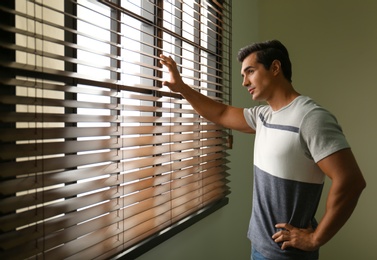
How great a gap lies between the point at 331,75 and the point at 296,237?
72.0 inches

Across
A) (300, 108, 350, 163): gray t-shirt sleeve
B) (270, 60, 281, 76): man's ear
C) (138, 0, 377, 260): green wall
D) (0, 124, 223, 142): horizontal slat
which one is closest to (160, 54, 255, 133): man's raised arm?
(0, 124, 223, 142): horizontal slat

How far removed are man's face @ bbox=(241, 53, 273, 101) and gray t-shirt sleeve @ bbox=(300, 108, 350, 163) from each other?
9.8 inches

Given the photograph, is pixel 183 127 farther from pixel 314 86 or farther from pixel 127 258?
pixel 314 86

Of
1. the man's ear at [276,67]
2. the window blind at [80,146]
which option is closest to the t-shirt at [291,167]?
the man's ear at [276,67]

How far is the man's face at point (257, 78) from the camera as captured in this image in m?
1.38

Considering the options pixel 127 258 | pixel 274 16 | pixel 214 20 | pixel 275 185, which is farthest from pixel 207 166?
pixel 274 16

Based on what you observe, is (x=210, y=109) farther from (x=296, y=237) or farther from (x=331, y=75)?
(x=331, y=75)

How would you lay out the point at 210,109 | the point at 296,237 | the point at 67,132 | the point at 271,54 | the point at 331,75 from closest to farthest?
the point at 67,132 → the point at 296,237 → the point at 271,54 → the point at 210,109 → the point at 331,75

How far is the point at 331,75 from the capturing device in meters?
2.67

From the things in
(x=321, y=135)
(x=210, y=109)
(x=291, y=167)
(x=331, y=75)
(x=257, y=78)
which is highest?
(x=331, y=75)

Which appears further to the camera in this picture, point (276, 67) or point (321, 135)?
point (276, 67)

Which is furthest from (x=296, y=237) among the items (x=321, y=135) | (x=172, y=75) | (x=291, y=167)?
(x=172, y=75)

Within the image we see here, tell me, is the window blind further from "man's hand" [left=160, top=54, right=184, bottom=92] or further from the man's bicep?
the man's bicep

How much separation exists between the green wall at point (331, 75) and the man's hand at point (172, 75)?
915mm
